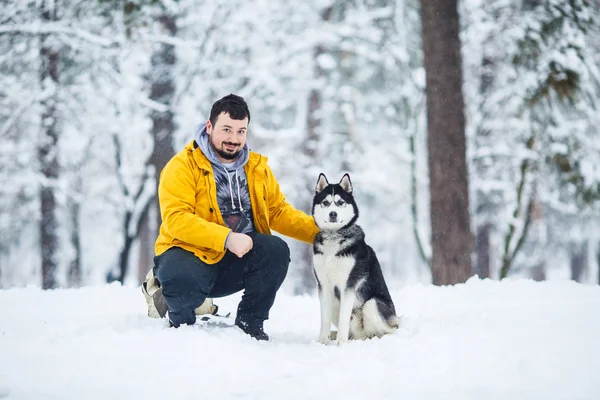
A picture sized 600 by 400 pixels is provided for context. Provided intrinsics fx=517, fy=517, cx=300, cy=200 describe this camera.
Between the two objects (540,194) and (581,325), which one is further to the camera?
(540,194)

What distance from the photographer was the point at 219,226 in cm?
341

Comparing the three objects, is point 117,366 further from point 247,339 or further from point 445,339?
point 445,339

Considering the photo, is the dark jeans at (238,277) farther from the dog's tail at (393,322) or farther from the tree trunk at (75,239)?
the tree trunk at (75,239)

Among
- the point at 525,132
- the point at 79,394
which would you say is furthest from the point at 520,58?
the point at 79,394

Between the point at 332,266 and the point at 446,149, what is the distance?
10.0 feet

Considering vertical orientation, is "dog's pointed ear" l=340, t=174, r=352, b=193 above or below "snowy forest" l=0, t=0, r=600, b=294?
below

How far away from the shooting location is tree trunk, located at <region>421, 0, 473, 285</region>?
6.06 meters

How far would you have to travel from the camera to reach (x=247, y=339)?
134 inches

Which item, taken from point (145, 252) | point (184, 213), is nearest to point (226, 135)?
point (184, 213)

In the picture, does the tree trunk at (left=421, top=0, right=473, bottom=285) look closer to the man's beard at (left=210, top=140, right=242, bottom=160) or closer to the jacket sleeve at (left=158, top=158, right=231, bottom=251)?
the man's beard at (left=210, top=140, right=242, bottom=160)

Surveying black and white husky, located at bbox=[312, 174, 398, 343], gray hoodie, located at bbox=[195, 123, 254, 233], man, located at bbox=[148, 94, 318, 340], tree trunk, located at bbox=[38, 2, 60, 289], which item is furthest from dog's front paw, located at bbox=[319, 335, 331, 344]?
tree trunk, located at bbox=[38, 2, 60, 289]

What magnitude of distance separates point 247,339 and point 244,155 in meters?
1.31

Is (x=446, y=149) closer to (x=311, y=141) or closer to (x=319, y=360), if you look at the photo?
(x=319, y=360)

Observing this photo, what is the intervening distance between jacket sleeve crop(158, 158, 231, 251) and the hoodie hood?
182 millimetres
